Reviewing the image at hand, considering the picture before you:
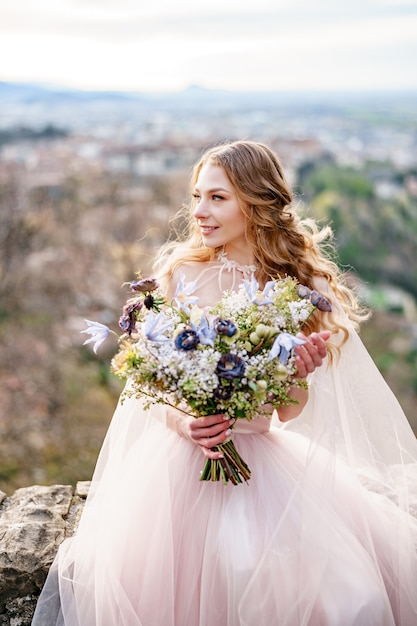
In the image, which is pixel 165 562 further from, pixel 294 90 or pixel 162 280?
pixel 294 90

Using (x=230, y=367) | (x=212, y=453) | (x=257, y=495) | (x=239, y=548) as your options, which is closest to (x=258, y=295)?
(x=230, y=367)

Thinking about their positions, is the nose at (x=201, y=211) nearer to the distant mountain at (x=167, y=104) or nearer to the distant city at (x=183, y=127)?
the distant city at (x=183, y=127)

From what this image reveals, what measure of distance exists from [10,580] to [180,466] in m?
0.79

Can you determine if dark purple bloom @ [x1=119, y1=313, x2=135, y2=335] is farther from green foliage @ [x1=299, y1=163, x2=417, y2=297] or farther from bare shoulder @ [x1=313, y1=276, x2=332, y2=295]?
green foliage @ [x1=299, y1=163, x2=417, y2=297]

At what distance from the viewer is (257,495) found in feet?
8.54

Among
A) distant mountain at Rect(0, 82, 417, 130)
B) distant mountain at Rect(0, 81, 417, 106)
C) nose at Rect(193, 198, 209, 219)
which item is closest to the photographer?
nose at Rect(193, 198, 209, 219)

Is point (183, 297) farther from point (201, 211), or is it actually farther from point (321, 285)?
point (321, 285)

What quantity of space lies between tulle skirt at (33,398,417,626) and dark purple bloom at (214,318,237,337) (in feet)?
2.09

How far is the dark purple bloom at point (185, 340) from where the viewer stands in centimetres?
223

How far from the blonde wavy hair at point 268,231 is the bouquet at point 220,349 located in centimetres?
64

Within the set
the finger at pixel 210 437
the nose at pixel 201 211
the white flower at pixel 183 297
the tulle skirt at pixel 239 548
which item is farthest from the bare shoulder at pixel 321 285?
the finger at pixel 210 437

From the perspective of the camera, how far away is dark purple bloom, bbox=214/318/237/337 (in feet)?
7.35

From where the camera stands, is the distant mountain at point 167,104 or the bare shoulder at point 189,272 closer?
the bare shoulder at point 189,272

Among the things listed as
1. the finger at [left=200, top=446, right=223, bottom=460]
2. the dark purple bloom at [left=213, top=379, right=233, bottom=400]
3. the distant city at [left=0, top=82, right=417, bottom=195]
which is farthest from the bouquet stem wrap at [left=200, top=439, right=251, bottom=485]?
the distant city at [left=0, top=82, right=417, bottom=195]
